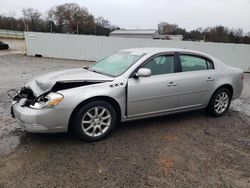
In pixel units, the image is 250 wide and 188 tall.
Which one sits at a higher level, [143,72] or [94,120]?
[143,72]

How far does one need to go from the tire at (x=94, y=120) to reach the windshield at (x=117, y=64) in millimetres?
630

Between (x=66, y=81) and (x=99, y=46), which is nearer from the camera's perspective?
(x=66, y=81)

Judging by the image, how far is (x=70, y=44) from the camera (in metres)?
17.8

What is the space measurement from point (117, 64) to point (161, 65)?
0.81 metres

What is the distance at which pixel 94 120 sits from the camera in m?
3.47

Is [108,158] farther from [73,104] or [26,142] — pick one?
[26,142]

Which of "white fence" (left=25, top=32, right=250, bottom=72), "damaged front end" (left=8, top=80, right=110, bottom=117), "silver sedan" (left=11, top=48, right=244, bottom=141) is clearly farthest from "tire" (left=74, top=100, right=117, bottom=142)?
"white fence" (left=25, top=32, right=250, bottom=72)

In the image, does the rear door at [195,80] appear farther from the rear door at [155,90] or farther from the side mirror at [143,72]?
the side mirror at [143,72]

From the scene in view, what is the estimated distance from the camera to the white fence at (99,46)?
1462cm

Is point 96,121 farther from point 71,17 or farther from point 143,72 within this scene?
point 71,17

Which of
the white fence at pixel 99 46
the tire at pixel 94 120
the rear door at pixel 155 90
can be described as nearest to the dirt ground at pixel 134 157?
the tire at pixel 94 120

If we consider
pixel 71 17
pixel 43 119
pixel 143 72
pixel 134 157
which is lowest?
pixel 134 157

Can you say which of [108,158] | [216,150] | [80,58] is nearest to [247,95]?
[216,150]

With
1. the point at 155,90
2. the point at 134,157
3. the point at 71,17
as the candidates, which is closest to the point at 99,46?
the point at 155,90
